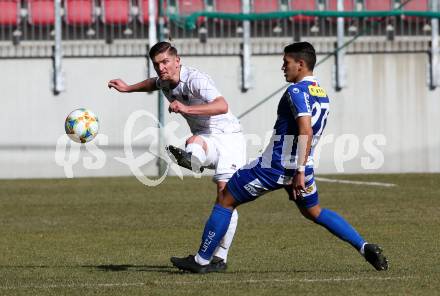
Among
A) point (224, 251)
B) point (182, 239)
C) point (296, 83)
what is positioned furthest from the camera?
point (182, 239)

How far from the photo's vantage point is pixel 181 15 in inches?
932

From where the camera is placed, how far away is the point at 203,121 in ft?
32.2

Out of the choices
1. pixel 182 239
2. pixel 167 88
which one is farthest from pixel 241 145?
pixel 182 239

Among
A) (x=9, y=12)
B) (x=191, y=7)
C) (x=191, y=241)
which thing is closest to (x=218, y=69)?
(x=191, y=7)

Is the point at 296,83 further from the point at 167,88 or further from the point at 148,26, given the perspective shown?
the point at 148,26

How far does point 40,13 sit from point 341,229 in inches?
635

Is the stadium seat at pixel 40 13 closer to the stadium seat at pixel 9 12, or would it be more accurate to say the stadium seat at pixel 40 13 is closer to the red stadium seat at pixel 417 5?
the stadium seat at pixel 9 12

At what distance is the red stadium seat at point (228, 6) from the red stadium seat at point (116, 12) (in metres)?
1.97

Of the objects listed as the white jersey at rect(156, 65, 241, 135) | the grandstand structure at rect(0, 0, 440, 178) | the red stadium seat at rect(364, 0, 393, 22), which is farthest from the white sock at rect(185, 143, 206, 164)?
the red stadium seat at rect(364, 0, 393, 22)

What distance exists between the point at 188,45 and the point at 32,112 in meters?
3.55

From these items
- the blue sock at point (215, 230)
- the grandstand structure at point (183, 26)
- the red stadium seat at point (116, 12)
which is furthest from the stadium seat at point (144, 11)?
the blue sock at point (215, 230)

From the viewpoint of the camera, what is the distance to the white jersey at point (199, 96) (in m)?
9.42

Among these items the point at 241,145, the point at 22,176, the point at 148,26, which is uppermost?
the point at 148,26

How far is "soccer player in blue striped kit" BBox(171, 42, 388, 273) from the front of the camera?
8.48m
